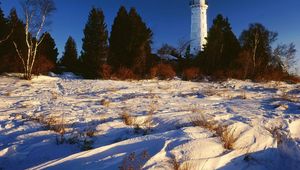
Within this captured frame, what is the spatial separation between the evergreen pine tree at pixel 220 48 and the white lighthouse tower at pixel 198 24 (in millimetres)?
8523

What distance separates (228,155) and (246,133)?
1.29m

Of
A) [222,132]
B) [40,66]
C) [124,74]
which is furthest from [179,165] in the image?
[40,66]

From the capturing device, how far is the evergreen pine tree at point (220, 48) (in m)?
30.6

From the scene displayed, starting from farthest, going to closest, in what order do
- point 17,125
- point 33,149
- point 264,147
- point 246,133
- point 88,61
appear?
point 88,61
point 17,125
point 246,133
point 264,147
point 33,149

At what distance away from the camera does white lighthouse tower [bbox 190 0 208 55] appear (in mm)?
42562

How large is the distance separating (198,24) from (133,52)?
19.9 m

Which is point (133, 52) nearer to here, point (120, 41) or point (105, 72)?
point (120, 41)

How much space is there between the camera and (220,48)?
3177 centimetres

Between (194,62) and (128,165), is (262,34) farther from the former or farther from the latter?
(128,165)

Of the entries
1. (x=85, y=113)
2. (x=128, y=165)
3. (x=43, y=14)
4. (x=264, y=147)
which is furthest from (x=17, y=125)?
(x=43, y=14)

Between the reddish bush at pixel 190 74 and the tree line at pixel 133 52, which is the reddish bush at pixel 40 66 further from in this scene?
the reddish bush at pixel 190 74

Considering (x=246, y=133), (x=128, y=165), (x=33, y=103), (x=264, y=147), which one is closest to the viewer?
(x=128, y=165)

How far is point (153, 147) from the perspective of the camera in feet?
14.7

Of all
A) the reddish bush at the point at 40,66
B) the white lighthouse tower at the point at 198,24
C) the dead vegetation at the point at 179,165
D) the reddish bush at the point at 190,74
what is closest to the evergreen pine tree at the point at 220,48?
the reddish bush at the point at 190,74
